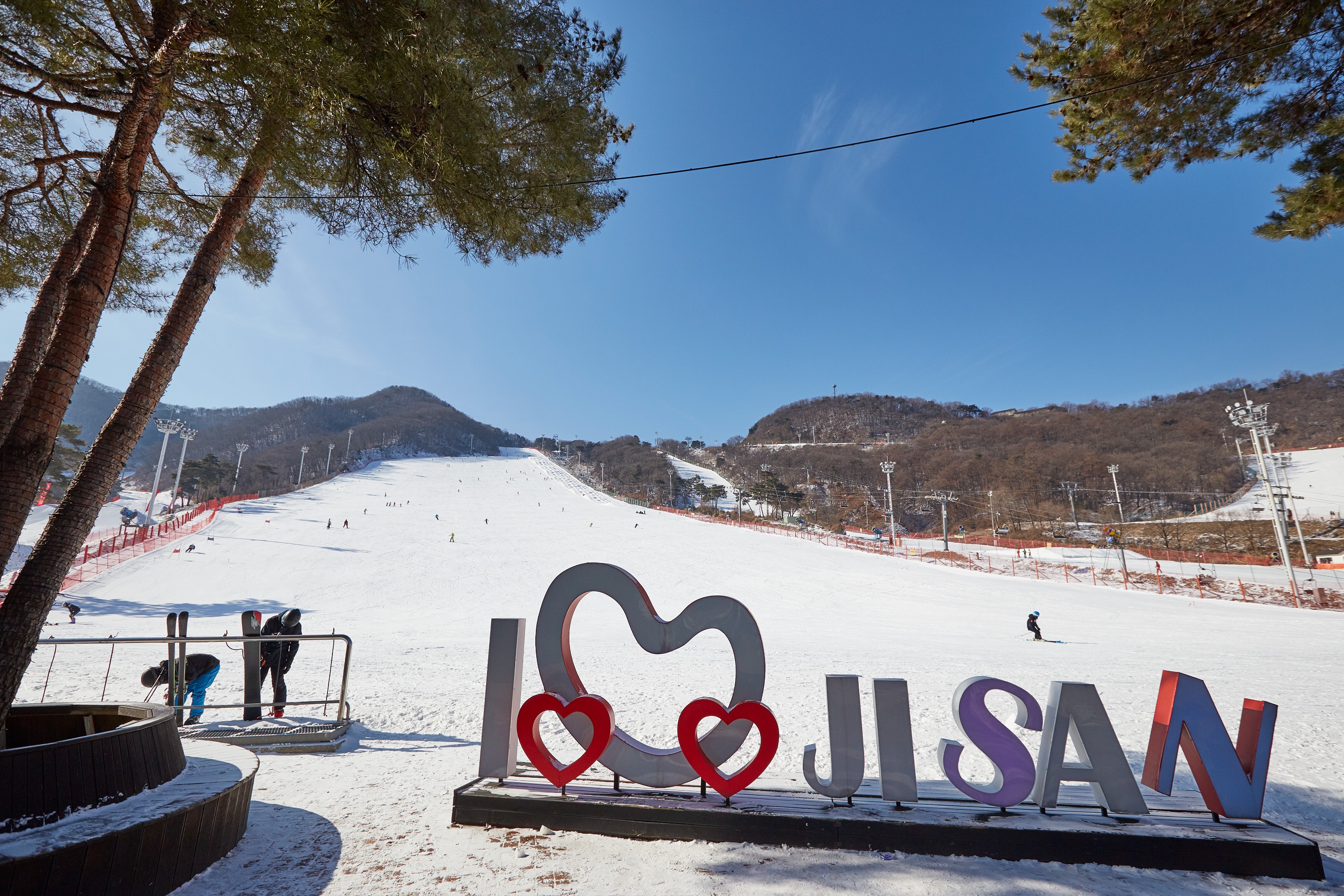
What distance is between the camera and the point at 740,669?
391cm

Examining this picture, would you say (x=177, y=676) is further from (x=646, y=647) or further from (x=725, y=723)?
(x=725, y=723)

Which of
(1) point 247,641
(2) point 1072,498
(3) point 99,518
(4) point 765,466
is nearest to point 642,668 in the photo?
(1) point 247,641

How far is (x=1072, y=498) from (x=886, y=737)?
6892 centimetres

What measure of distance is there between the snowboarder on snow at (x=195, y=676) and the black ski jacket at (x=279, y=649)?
20.0 inches

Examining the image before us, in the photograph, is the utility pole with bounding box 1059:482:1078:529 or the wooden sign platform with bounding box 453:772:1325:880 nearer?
the wooden sign platform with bounding box 453:772:1325:880

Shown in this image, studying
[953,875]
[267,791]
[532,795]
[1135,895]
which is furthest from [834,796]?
[267,791]

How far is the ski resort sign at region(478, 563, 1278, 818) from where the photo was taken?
3566mm

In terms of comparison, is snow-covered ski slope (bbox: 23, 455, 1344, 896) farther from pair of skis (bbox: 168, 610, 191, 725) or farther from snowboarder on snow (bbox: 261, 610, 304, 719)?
pair of skis (bbox: 168, 610, 191, 725)

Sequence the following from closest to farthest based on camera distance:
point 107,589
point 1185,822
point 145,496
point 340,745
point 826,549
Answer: point 1185,822 < point 340,745 < point 107,589 < point 826,549 < point 145,496

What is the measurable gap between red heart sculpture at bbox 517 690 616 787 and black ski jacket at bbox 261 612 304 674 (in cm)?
475

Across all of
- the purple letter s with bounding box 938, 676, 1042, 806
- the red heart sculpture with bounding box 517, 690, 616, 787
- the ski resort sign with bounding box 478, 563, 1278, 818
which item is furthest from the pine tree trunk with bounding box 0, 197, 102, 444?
the purple letter s with bounding box 938, 676, 1042, 806

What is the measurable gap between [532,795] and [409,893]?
3.56 feet

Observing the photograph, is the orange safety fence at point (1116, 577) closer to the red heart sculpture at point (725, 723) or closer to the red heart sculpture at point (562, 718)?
the red heart sculpture at point (725, 723)

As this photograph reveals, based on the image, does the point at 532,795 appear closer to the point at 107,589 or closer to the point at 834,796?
Result: the point at 834,796
